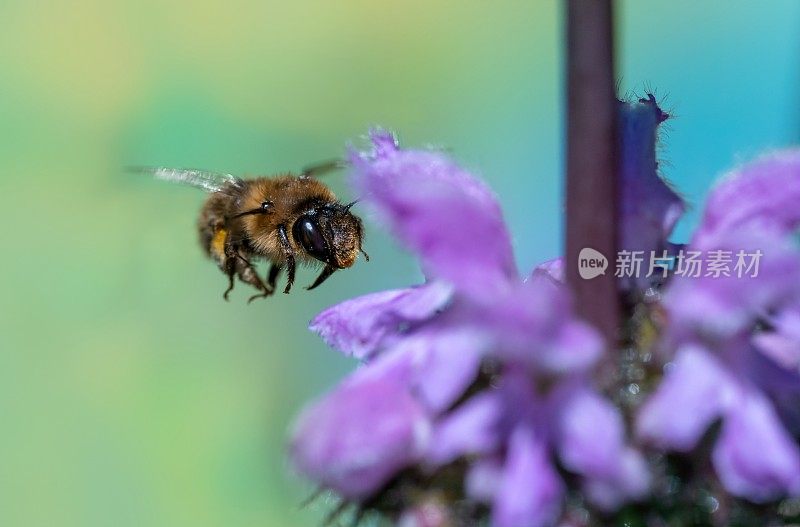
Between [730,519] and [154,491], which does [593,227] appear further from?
[154,491]

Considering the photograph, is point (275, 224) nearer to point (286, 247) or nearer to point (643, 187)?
point (286, 247)

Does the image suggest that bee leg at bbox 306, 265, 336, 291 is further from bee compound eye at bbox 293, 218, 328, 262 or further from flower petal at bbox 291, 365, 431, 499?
flower petal at bbox 291, 365, 431, 499

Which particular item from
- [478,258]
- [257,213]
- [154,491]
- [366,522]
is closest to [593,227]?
[478,258]

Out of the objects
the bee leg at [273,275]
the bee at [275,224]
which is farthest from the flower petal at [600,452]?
the bee leg at [273,275]

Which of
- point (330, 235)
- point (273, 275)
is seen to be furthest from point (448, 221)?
point (273, 275)

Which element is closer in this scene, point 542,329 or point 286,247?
point 542,329

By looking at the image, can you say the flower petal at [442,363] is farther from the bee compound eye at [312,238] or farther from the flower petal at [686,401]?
the bee compound eye at [312,238]
